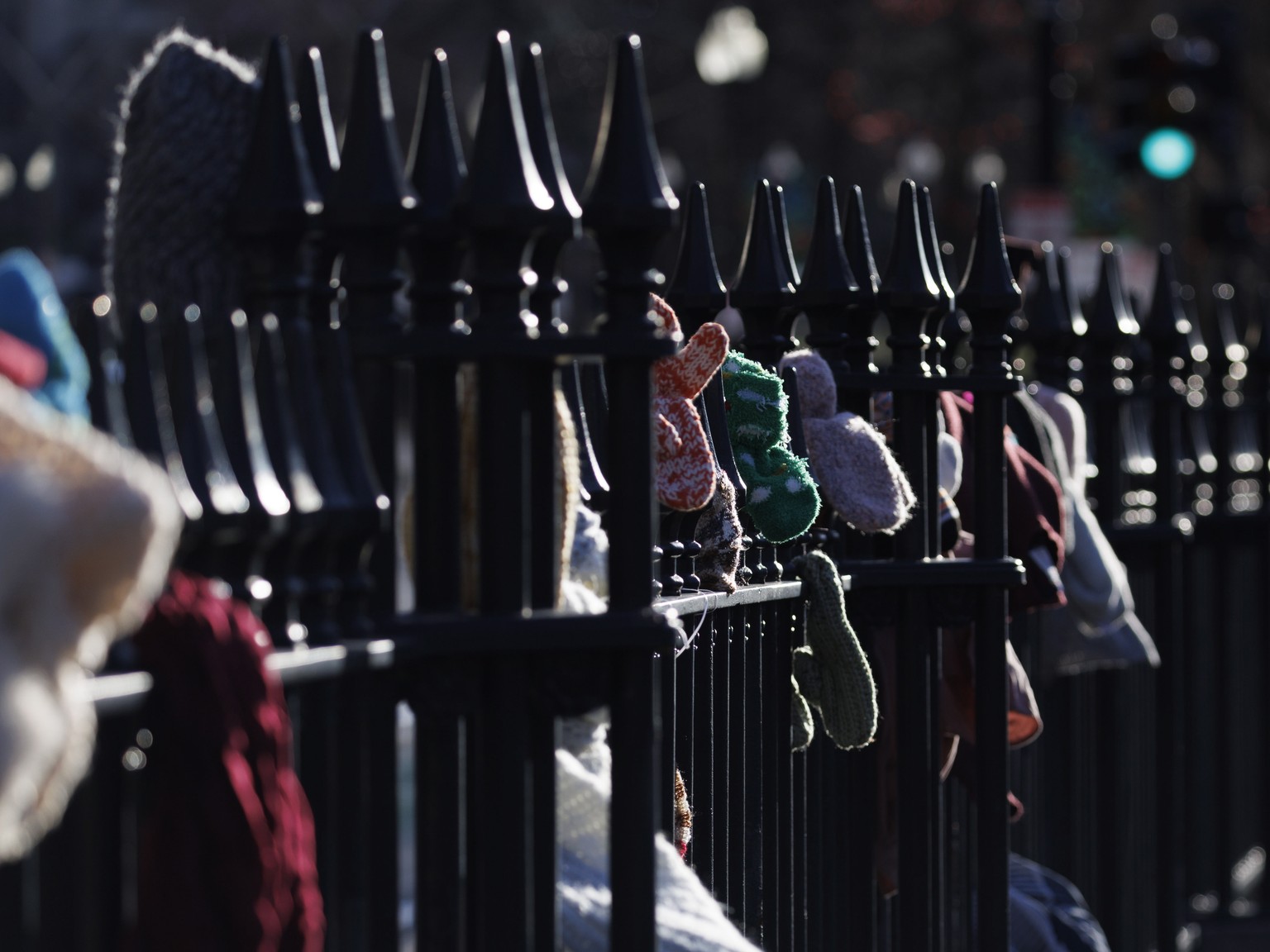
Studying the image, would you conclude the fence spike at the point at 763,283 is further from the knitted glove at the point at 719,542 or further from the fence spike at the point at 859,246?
the knitted glove at the point at 719,542

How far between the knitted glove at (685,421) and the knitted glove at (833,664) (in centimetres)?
59

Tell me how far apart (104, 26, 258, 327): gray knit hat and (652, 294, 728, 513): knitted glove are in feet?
3.39

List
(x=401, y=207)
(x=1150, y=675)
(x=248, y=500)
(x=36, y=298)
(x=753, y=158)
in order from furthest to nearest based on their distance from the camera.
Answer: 1. (x=753, y=158)
2. (x=1150, y=675)
3. (x=401, y=207)
4. (x=248, y=500)
5. (x=36, y=298)

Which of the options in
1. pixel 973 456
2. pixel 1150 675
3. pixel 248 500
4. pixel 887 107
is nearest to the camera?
pixel 248 500

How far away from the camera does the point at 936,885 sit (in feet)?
14.2

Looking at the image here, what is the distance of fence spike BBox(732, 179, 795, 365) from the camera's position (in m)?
4.06

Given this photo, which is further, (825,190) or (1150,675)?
(1150,675)

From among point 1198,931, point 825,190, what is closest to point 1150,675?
point 1198,931

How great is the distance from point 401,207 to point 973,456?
2.34 meters

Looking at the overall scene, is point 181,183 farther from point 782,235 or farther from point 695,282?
point 782,235

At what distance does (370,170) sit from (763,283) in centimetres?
183

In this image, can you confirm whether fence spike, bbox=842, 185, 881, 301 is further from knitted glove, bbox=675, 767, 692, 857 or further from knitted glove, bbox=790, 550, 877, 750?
knitted glove, bbox=675, 767, 692, 857

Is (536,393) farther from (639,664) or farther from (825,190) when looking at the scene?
(825,190)

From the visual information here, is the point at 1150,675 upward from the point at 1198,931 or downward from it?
upward
